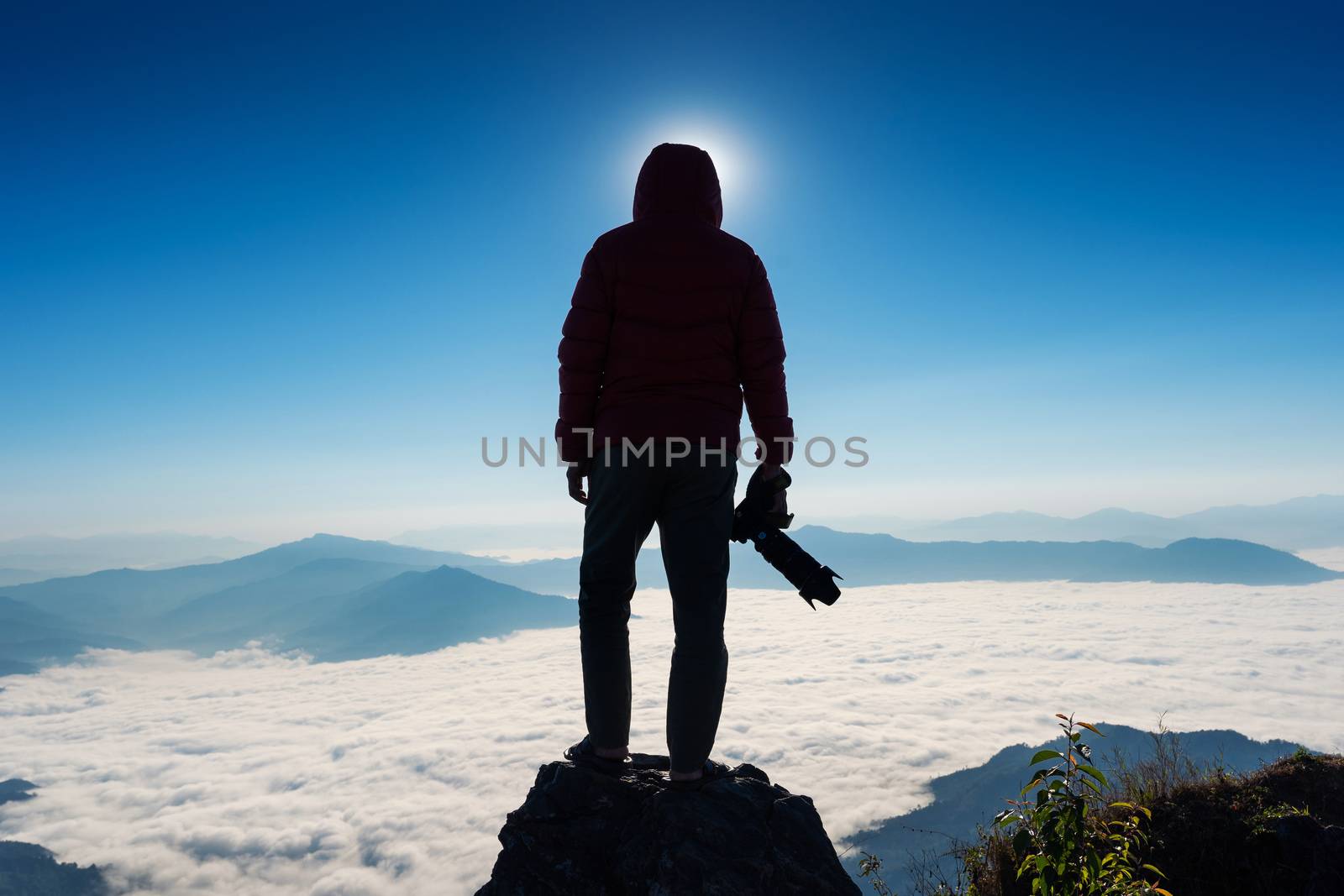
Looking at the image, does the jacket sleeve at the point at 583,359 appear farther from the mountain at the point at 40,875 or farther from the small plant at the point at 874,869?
the mountain at the point at 40,875

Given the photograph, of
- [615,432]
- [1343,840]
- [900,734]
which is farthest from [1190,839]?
[900,734]

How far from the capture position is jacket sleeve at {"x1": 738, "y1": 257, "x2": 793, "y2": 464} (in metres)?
3.30

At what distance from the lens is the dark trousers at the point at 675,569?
10.3 ft

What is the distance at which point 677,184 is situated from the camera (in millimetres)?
3488

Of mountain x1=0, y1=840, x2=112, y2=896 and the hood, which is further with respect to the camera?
mountain x1=0, y1=840, x2=112, y2=896

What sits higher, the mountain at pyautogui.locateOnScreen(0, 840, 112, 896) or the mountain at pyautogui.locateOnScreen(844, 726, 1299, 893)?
the mountain at pyautogui.locateOnScreen(844, 726, 1299, 893)

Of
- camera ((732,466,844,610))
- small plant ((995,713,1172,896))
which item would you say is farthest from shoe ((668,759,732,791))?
small plant ((995,713,1172,896))

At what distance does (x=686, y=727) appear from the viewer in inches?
127

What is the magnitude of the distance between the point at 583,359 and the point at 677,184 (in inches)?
44.4

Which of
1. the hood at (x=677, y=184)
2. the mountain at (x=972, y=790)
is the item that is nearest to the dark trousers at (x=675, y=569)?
the hood at (x=677, y=184)

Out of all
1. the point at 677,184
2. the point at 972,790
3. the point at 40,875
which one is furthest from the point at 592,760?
the point at 40,875

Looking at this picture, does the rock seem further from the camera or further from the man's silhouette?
the camera

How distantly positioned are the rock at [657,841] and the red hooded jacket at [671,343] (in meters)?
1.84

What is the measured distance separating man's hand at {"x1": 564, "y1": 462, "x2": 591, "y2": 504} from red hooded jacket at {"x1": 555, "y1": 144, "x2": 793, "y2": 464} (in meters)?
0.10
